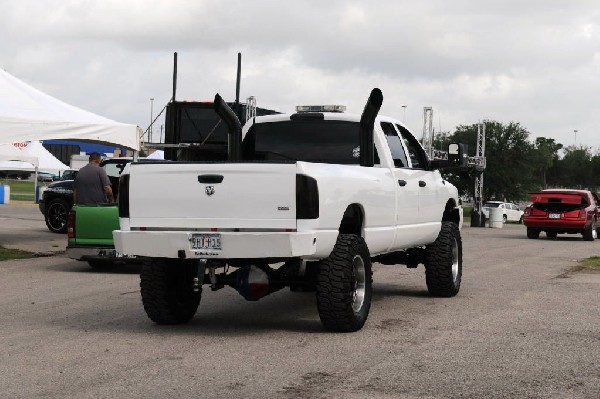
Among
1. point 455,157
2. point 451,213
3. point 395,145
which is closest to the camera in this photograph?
point 395,145

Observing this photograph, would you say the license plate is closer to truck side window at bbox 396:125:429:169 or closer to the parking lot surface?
the parking lot surface

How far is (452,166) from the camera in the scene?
41.0 feet

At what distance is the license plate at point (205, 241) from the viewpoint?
364 inches

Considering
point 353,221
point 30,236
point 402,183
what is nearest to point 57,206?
point 30,236

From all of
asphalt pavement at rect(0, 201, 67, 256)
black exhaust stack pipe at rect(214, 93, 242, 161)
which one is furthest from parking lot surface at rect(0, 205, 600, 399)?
asphalt pavement at rect(0, 201, 67, 256)

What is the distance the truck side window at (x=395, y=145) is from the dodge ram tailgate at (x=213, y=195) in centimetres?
283

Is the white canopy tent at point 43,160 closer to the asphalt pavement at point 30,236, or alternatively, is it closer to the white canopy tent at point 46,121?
the asphalt pavement at point 30,236

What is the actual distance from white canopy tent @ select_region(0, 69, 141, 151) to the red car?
15.9m

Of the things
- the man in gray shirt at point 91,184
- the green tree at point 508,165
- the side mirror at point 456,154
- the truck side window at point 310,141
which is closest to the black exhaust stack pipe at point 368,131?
the truck side window at point 310,141

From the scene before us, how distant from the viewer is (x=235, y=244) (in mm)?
9172

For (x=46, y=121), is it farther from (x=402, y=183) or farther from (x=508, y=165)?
(x=508, y=165)

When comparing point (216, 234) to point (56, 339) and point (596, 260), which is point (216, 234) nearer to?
point (56, 339)

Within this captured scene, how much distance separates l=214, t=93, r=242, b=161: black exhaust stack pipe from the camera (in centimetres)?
1100

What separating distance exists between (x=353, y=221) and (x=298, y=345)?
180 centimetres
